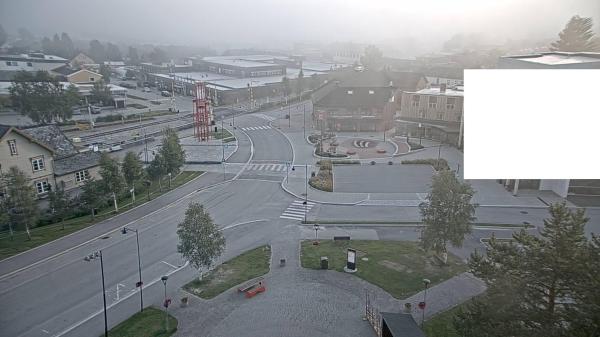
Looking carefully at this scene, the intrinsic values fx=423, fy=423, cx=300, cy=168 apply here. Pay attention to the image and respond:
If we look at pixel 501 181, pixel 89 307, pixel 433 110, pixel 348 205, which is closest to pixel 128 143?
pixel 348 205

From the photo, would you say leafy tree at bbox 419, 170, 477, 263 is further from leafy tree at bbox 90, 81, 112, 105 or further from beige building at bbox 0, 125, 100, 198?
leafy tree at bbox 90, 81, 112, 105

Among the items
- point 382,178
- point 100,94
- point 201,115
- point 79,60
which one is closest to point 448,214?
point 382,178

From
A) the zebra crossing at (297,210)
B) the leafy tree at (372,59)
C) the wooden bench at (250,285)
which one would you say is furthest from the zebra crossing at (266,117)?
the leafy tree at (372,59)

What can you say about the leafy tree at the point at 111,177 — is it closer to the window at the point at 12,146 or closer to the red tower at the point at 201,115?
the window at the point at 12,146

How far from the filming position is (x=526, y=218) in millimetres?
16719

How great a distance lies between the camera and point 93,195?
1619 cm

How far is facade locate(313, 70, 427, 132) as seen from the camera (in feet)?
104

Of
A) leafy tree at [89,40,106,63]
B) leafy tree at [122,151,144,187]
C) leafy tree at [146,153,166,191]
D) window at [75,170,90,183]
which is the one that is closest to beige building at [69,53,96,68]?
leafy tree at [89,40,106,63]

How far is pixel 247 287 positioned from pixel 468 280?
635cm

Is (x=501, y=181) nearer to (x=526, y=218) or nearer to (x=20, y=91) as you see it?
(x=526, y=218)

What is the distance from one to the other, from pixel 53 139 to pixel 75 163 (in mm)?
1727

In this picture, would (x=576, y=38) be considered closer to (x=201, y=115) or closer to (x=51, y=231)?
(x=201, y=115)

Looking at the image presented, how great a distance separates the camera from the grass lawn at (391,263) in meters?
12.2

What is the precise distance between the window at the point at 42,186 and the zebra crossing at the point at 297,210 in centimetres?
1090
